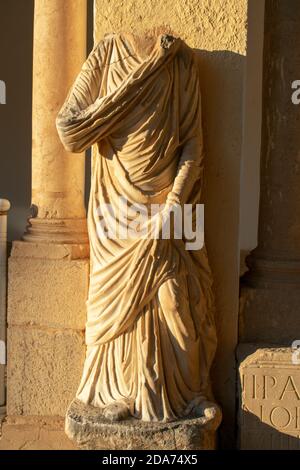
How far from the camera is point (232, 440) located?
14.6 ft

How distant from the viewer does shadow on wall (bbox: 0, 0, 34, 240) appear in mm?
8484

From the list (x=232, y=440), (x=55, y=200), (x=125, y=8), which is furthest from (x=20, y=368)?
(x=125, y=8)

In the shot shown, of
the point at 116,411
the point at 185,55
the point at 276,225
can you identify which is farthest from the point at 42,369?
the point at 185,55

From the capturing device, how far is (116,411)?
3982mm

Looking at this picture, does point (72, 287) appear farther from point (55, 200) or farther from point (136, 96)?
point (136, 96)

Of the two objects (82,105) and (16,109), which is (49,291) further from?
(16,109)

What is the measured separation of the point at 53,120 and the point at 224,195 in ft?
4.06

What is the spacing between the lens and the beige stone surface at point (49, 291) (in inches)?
187

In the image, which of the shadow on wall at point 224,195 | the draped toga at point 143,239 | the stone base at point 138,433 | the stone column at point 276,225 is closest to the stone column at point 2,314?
the draped toga at point 143,239

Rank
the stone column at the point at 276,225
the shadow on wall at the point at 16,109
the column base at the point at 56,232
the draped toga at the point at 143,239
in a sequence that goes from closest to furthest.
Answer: the draped toga at the point at 143,239
the stone column at the point at 276,225
the column base at the point at 56,232
the shadow on wall at the point at 16,109

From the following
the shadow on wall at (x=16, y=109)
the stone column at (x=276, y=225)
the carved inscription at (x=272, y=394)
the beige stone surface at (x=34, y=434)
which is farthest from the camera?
the shadow on wall at (x=16, y=109)

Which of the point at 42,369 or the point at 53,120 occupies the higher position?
the point at 53,120

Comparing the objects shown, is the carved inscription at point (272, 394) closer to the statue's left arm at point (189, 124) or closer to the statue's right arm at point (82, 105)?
the statue's left arm at point (189, 124)

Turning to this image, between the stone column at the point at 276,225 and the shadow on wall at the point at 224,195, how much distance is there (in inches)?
5.1
